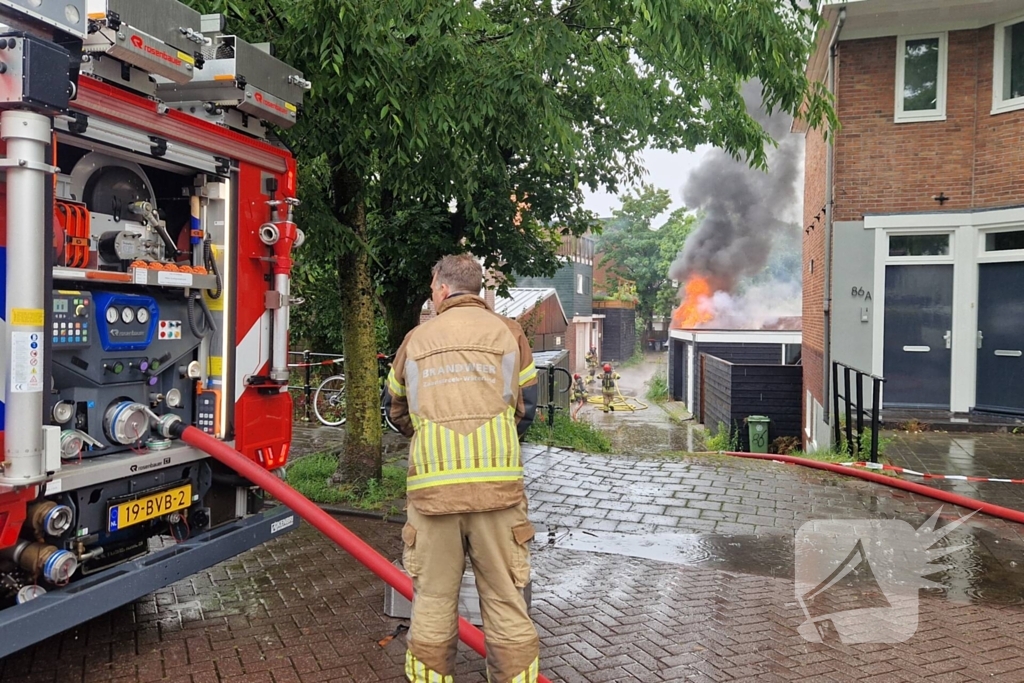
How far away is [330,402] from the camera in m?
11.6

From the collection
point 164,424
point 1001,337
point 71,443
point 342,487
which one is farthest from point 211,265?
point 1001,337

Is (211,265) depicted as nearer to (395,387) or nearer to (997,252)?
(395,387)

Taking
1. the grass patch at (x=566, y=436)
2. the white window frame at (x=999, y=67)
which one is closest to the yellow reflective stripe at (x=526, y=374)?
the grass patch at (x=566, y=436)

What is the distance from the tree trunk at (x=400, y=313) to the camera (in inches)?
415

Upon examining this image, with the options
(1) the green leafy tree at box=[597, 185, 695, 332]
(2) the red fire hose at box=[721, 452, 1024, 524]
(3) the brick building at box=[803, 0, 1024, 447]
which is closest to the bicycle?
(2) the red fire hose at box=[721, 452, 1024, 524]

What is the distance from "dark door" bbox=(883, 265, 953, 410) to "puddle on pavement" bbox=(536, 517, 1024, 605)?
538cm

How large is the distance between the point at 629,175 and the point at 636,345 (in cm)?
3835

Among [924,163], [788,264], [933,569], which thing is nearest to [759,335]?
[788,264]

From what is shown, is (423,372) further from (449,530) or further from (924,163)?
(924,163)

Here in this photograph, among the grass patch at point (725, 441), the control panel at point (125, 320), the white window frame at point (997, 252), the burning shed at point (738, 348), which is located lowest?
the grass patch at point (725, 441)

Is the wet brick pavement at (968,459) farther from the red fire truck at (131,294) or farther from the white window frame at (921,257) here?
the red fire truck at (131,294)

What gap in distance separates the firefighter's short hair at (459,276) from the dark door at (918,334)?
9.38m

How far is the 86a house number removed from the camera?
1117cm

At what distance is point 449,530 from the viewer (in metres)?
3.16
